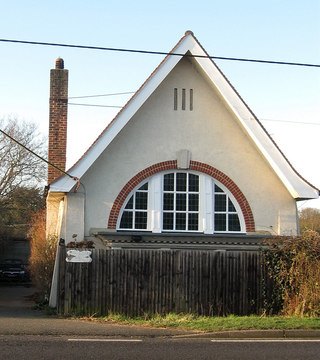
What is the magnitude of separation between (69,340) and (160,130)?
28.1 feet

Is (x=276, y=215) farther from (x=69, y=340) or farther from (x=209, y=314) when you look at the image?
(x=69, y=340)

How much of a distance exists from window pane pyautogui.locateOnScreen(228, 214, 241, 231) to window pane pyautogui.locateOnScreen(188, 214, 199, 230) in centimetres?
105

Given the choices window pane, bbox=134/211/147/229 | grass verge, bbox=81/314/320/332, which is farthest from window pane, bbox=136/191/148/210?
grass verge, bbox=81/314/320/332

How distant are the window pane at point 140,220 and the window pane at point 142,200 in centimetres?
15

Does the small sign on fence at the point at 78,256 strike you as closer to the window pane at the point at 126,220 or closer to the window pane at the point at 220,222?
the window pane at the point at 126,220

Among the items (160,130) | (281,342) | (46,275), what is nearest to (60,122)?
(160,130)

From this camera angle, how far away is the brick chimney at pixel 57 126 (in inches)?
741

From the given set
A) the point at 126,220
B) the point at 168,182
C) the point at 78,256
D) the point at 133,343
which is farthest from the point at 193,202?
the point at 133,343

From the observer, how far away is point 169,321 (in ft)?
44.9

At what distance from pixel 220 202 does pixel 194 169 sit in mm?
1287

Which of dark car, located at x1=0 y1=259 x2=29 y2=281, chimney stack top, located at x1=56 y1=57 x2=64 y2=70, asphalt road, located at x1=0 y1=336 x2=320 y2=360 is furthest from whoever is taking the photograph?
dark car, located at x1=0 y1=259 x2=29 y2=281

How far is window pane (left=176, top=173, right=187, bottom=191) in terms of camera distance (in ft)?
60.2

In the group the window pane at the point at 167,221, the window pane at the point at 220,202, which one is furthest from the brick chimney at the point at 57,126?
the window pane at the point at 220,202

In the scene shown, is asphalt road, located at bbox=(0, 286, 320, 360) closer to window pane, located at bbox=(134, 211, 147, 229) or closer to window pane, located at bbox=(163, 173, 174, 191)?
window pane, located at bbox=(134, 211, 147, 229)
